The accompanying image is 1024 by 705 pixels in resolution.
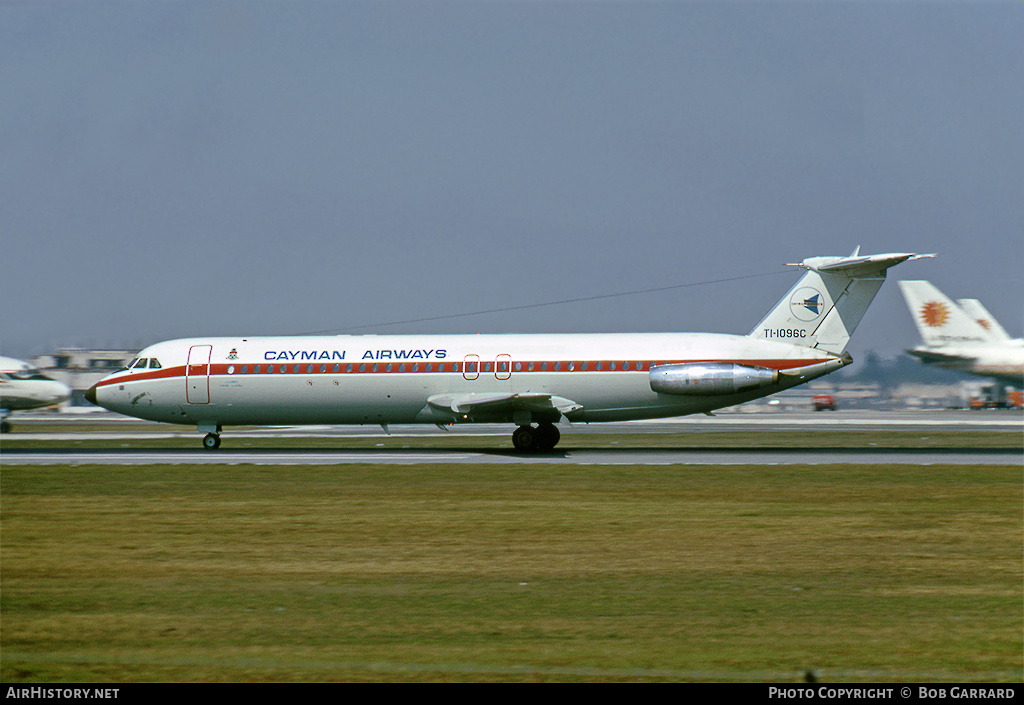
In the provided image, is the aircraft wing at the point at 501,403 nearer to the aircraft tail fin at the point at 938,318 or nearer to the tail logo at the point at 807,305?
the tail logo at the point at 807,305

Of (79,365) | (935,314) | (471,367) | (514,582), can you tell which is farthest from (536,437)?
(79,365)

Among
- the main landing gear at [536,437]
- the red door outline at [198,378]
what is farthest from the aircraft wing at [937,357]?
the red door outline at [198,378]

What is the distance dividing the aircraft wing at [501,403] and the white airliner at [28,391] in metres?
20.9

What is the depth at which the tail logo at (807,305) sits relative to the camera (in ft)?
117

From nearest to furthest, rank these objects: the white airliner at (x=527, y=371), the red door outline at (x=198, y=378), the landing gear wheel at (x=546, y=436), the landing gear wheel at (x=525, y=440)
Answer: the white airliner at (x=527, y=371), the landing gear wheel at (x=525, y=440), the landing gear wheel at (x=546, y=436), the red door outline at (x=198, y=378)

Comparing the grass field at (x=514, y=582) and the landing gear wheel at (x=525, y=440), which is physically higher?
the landing gear wheel at (x=525, y=440)

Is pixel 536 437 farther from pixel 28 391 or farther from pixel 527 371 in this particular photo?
pixel 28 391

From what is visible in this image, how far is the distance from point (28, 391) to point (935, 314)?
43.6 m

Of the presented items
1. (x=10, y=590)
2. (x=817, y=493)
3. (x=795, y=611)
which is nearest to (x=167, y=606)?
(x=10, y=590)

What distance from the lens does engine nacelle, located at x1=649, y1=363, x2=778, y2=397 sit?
1355 inches
